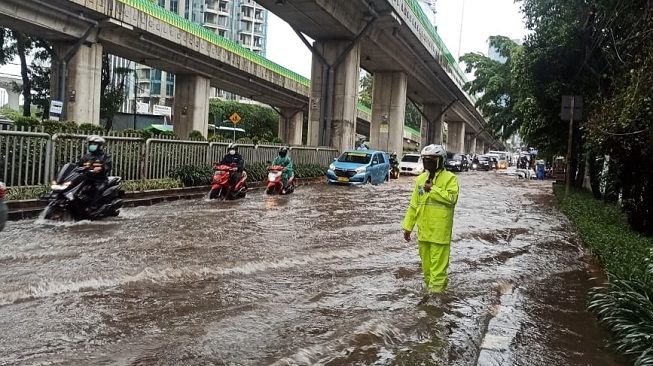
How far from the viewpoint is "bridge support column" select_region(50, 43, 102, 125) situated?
26.4 meters

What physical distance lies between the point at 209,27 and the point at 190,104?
187 feet

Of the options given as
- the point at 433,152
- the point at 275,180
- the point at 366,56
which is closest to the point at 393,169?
the point at 366,56

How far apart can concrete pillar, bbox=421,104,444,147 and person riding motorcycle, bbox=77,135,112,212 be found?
155 ft

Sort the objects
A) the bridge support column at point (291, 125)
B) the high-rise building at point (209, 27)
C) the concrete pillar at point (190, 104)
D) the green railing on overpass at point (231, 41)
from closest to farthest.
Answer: the green railing on overpass at point (231, 41) < the concrete pillar at point (190, 104) < the bridge support column at point (291, 125) < the high-rise building at point (209, 27)

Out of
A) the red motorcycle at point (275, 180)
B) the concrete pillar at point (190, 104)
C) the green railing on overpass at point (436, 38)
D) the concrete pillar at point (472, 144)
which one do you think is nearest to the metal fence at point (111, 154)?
the red motorcycle at point (275, 180)

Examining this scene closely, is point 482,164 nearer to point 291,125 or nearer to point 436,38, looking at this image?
point 436,38

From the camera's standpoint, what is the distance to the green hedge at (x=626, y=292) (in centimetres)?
432

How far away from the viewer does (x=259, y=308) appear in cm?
545

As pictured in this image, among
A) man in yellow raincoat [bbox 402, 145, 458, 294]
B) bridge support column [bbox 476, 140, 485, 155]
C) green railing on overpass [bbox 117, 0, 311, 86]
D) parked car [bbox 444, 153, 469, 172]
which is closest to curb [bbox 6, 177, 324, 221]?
man in yellow raincoat [bbox 402, 145, 458, 294]

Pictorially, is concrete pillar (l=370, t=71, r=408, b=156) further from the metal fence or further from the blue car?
the metal fence

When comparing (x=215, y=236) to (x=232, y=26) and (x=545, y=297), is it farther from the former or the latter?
(x=232, y=26)

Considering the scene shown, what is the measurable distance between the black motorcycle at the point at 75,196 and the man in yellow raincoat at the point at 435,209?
609cm

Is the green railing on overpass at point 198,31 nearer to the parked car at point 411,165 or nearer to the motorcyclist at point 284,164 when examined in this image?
the parked car at point 411,165

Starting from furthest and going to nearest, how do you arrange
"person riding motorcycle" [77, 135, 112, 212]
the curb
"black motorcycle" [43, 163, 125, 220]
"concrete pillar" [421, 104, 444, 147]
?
"concrete pillar" [421, 104, 444, 147], the curb, "person riding motorcycle" [77, 135, 112, 212], "black motorcycle" [43, 163, 125, 220]
